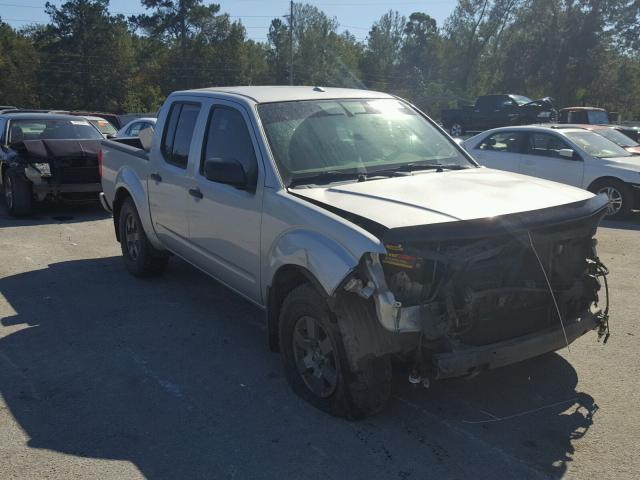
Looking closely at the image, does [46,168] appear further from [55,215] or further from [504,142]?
[504,142]

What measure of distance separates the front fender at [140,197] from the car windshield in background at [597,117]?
19.4 m

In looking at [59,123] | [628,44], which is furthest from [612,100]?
[59,123]

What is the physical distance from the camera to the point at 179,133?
18.5 ft

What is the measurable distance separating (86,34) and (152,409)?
60.0 metres

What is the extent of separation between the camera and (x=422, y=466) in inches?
129

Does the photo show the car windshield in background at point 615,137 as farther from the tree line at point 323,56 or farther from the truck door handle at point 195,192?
the tree line at point 323,56

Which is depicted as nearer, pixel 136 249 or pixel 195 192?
pixel 195 192

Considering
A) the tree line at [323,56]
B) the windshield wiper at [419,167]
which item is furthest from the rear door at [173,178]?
the tree line at [323,56]

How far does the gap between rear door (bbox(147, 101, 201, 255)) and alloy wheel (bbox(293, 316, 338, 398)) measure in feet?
6.28

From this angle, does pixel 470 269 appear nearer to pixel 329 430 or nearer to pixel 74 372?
pixel 329 430

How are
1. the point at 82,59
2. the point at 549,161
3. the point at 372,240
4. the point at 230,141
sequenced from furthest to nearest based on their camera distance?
the point at 82,59 < the point at 549,161 < the point at 230,141 < the point at 372,240

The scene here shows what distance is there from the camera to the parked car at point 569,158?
10.2m

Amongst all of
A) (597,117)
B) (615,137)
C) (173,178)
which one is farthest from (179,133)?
(597,117)

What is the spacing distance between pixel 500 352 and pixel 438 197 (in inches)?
39.3
